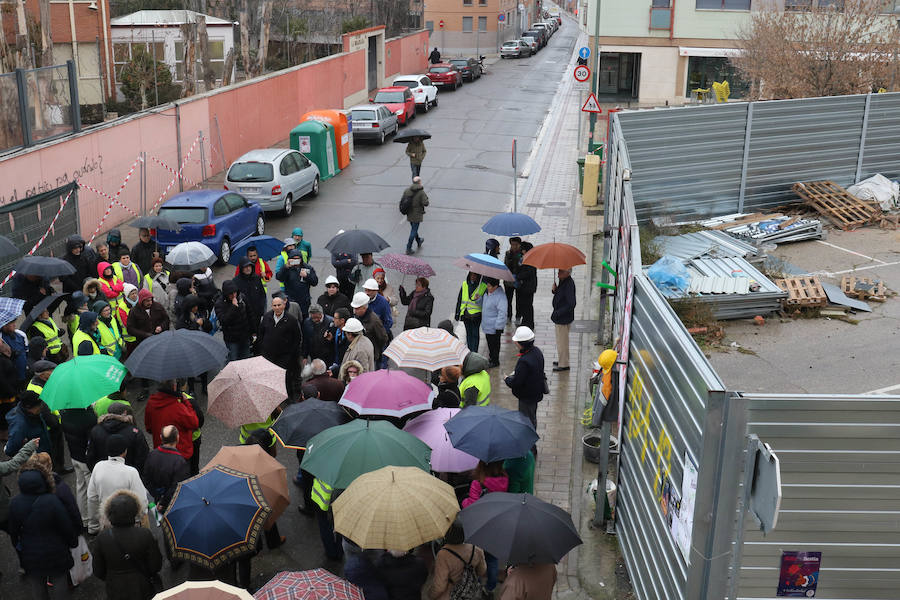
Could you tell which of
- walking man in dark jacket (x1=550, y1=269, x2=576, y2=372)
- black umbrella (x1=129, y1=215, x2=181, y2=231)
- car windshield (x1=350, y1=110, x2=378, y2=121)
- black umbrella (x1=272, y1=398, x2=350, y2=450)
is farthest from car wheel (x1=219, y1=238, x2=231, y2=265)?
car windshield (x1=350, y1=110, x2=378, y2=121)

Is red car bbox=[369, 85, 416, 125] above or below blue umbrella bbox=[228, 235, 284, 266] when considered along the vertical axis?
above

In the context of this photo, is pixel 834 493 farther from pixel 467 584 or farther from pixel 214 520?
pixel 214 520

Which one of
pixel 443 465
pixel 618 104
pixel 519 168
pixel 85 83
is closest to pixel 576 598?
pixel 443 465

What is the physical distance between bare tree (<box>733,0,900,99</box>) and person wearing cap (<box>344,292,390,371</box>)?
1860cm

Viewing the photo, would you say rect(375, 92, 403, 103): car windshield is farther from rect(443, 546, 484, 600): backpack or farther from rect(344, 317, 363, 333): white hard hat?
rect(443, 546, 484, 600): backpack

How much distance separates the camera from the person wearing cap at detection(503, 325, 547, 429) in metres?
9.97

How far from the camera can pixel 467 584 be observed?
23.0 ft

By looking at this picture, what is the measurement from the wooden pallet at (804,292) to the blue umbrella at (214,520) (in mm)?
10624

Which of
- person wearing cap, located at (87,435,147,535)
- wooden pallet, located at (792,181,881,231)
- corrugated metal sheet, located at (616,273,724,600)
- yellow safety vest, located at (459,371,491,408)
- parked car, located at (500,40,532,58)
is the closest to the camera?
corrugated metal sheet, located at (616,273,724,600)

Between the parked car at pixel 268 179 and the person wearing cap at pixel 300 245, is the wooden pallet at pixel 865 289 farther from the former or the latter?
the parked car at pixel 268 179

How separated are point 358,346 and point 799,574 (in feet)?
19.3

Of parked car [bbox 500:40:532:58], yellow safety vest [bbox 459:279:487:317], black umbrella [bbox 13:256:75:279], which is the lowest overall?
yellow safety vest [bbox 459:279:487:317]

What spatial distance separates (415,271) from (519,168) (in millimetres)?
16373

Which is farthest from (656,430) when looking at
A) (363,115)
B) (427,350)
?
(363,115)
